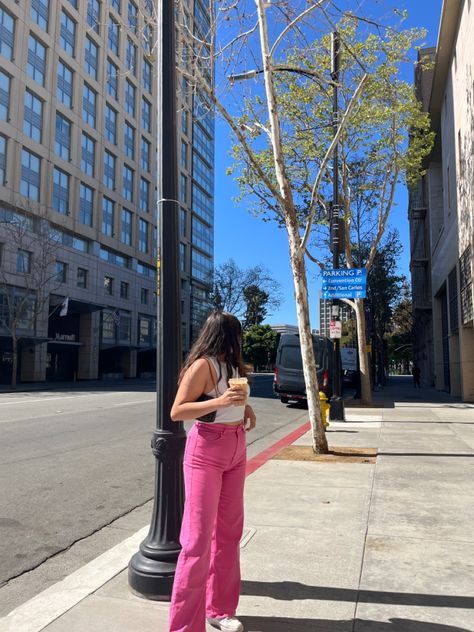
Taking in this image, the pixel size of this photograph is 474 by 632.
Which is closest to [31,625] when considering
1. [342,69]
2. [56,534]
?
[56,534]

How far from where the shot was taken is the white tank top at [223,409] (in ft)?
9.34

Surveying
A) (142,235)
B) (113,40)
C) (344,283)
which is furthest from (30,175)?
(344,283)

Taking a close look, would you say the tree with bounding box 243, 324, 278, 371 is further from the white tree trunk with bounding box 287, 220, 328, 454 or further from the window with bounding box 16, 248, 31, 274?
the white tree trunk with bounding box 287, 220, 328, 454

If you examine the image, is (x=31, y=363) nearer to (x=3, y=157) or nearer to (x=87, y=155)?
(x=3, y=157)

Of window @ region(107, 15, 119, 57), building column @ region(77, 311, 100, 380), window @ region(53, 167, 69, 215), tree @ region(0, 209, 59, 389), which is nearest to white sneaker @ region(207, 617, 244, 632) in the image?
tree @ region(0, 209, 59, 389)

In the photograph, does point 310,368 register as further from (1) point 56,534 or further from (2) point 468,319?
(2) point 468,319

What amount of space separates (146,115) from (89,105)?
12.0 meters

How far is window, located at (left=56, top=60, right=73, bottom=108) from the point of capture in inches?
1630

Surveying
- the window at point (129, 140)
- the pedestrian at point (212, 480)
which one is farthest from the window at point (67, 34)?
the pedestrian at point (212, 480)

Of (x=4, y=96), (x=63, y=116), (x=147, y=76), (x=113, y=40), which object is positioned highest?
(x=147, y=76)

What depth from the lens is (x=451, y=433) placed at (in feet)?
37.7

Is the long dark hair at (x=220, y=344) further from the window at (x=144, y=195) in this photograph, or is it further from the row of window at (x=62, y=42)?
the window at (x=144, y=195)

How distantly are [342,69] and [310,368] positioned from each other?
29.8ft

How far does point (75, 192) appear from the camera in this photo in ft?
143
